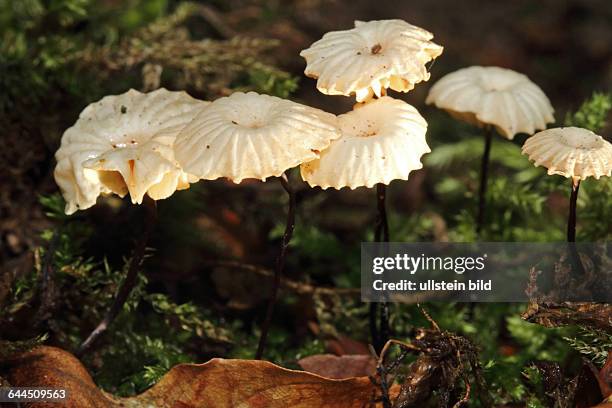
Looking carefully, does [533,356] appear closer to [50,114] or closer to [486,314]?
[486,314]

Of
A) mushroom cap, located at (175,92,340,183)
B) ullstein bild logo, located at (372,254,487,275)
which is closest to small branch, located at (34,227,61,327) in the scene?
mushroom cap, located at (175,92,340,183)

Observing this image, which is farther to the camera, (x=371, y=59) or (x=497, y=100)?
(x=497, y=100)

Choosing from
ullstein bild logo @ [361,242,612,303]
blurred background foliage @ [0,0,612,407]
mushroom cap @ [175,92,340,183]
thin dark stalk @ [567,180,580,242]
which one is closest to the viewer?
mushroom cap @ [175,92,340,183]

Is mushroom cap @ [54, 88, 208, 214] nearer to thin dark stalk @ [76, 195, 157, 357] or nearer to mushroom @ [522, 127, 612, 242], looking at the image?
thin dark stalk @ [76, 195, 157, 357]

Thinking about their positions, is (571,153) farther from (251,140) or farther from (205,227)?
(205,227)

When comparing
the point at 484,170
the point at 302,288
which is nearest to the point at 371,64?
the point at 484,170

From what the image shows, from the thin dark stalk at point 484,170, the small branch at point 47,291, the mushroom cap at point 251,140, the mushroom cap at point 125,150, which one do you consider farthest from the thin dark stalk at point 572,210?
the small branch at point 47,291
